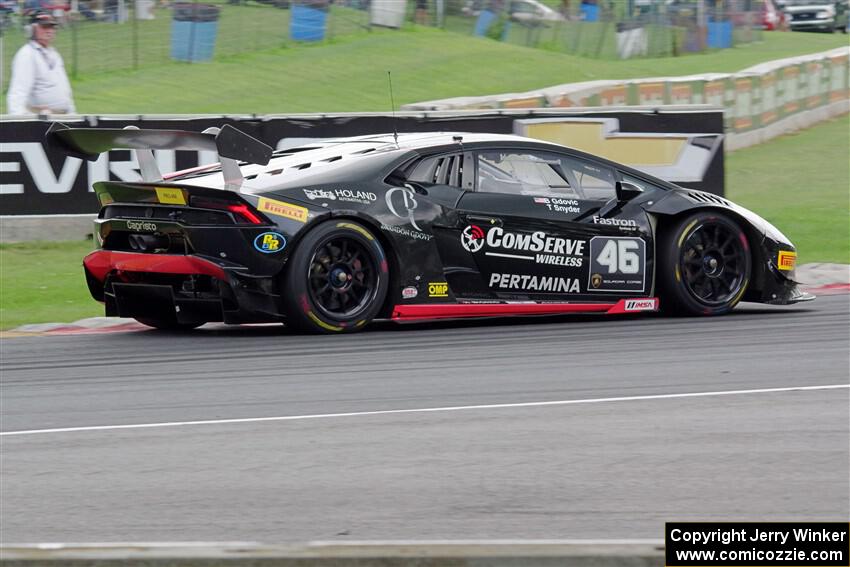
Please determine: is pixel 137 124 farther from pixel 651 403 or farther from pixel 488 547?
pixel 488 547

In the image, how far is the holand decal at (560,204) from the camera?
921cm

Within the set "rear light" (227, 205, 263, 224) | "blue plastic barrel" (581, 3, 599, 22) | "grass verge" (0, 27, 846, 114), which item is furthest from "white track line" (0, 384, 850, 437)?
"blue plastic barrel" (581, 3, 599, 22)

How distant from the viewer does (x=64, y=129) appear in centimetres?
823

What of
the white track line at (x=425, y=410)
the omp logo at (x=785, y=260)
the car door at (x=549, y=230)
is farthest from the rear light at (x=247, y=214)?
the omp logo at (x=785, y=260)

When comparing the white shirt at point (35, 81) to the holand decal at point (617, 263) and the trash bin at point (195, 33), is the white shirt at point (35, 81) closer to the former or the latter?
the holand decal at point (617, 263)

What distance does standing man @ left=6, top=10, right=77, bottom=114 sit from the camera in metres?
13.2

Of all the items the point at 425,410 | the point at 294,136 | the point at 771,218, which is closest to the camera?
the point at 425,410

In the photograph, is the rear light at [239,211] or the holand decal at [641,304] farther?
the holand decal at [641,304]

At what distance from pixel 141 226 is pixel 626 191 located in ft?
10.8

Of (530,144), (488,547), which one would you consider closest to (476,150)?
(530,144)

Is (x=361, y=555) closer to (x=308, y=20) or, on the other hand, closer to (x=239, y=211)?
(x=239, y=211)

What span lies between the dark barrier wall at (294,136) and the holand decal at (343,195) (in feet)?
13.4

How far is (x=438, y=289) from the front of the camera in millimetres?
8922

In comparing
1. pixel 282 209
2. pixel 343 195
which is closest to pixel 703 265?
pixel 343 195
